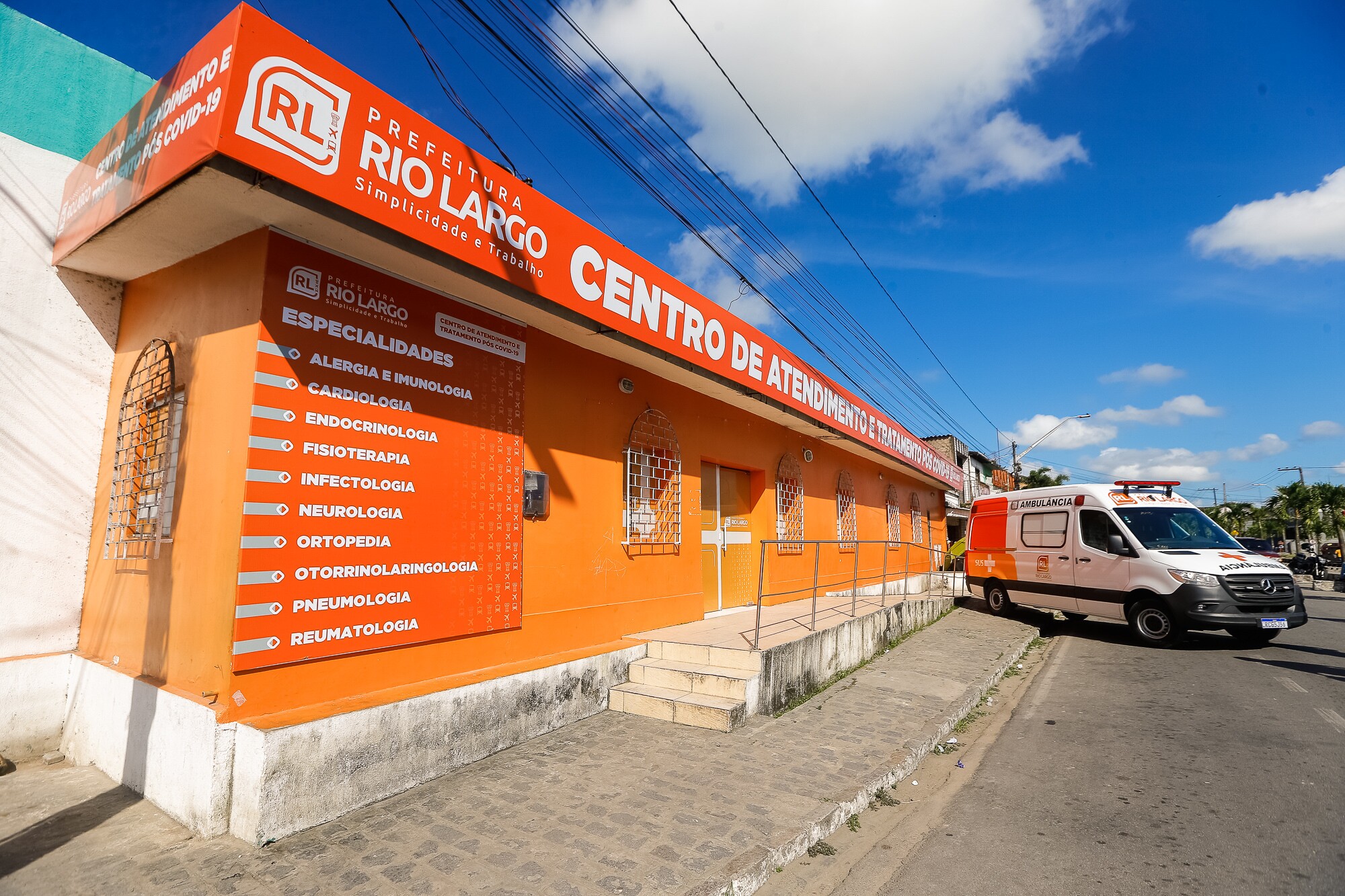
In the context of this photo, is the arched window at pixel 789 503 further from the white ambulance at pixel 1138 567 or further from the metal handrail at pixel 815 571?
the white ambulance at pixel 1138 567

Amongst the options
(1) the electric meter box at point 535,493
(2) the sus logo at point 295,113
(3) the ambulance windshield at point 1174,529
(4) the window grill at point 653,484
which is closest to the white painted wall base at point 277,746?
(1) the electric meter box at point 535,493

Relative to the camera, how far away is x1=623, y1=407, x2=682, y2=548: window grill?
7.09 meters

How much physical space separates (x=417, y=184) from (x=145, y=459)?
2931mm

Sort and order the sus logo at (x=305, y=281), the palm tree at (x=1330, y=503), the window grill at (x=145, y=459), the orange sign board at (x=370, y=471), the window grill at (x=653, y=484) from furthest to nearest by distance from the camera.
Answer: the palm tree at (x=1330, y=503), the window grill at (x=653, y=484), the window grill at (x=145, y=459), the sus logo at (x=305, y=281), the orange sign board at (x=370, y=471)

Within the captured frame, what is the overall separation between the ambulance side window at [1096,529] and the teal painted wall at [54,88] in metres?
12.8

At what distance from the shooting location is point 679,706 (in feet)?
18.0

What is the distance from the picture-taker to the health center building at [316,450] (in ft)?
11.8

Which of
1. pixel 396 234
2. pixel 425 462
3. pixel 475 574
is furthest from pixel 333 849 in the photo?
pixel 396 234

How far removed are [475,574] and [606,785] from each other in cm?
183

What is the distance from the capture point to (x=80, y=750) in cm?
459

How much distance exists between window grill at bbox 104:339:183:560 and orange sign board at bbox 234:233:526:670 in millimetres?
1107

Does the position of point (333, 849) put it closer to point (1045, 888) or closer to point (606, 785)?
point (606, 785)

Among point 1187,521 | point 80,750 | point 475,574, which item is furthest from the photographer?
point 1187,521

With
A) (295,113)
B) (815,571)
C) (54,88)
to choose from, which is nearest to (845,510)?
(815,571)
